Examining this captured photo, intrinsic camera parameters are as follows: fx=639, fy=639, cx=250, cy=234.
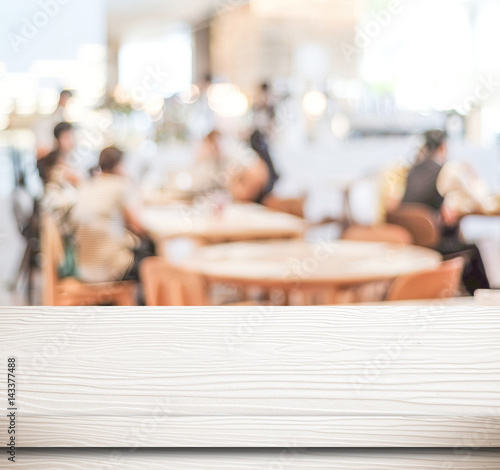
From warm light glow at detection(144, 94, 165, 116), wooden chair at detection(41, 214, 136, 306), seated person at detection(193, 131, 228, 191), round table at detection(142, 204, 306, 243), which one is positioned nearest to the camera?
wooden chair at detection(41, 214, 136, 306)

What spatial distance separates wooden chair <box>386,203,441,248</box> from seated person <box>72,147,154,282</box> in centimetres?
159

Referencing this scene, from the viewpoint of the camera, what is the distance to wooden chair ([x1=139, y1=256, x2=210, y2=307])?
7.83 ft

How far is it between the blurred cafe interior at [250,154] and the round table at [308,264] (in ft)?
0.05

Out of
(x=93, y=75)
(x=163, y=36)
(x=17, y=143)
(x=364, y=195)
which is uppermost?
(x=163, y=36)

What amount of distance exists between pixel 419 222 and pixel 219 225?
1.19 m

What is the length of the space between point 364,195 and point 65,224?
4.03 meters

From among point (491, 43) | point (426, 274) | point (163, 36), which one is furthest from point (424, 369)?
point (163, 36)

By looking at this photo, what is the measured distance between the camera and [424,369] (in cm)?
85

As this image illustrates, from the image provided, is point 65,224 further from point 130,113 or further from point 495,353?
point 130,113

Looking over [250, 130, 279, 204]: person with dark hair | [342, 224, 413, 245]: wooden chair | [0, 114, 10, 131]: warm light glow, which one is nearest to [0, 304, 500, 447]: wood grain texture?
Result: [342, 224, 413, 245]: wooden chair

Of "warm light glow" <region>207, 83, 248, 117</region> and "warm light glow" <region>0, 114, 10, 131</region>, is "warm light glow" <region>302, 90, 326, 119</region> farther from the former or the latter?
"warm light glow" <region>0, 114, 10, 131</region>

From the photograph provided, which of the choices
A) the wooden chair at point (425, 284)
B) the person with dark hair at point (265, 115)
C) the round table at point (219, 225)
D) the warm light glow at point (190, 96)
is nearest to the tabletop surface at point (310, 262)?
the wooden chair at point (425, 284)

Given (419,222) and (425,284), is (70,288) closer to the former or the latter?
(425,284)

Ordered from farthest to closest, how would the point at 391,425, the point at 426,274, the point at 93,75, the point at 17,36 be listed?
the point at 93,75 < the point at 17,36 < the point at 426,274 < the point at 391,425
